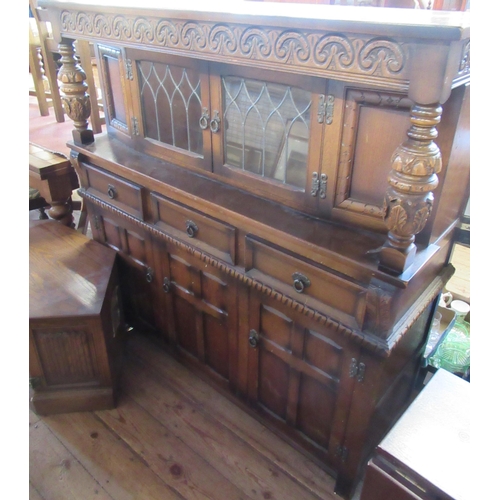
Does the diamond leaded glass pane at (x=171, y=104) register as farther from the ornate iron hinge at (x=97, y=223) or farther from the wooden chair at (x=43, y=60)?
the wooden chair at (x=43, y=60)

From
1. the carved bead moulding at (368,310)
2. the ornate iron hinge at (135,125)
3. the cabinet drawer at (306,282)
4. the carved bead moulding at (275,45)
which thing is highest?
the carved bead moulding at (275,45)

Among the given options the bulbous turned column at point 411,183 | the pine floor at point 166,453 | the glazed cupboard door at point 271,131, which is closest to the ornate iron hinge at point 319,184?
the glazed cupboard door at point 271,131

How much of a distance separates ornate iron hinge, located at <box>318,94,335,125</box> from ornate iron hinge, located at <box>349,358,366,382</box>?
2.21 ft

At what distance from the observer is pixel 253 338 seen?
151 cm

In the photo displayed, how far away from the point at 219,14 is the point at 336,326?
871 millimetres

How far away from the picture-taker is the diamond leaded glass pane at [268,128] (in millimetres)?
1233

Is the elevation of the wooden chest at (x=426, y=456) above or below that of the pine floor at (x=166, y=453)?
above

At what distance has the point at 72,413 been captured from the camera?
1.79 meters

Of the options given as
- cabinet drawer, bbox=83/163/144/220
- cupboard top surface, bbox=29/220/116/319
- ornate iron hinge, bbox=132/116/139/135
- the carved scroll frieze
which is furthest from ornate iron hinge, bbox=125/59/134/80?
the carved scroll frieze

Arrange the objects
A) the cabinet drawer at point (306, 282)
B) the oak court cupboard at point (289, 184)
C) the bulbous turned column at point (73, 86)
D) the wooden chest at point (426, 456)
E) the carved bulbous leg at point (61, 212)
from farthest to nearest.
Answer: the carved bulbous leg at point (61, 212)
the bulbous turned column at point (73, 86)
the cabinet drawer at point (306, 282)
the wooden chest at point (426, 456)
the oak court cupboard at point (289, 184)

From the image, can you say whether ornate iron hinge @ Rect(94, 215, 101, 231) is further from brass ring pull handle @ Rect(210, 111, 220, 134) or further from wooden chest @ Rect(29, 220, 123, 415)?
brass ring pull handle @ Rect(210, 111, 220, 134)

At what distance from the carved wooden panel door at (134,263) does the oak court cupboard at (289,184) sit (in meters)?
0.02
